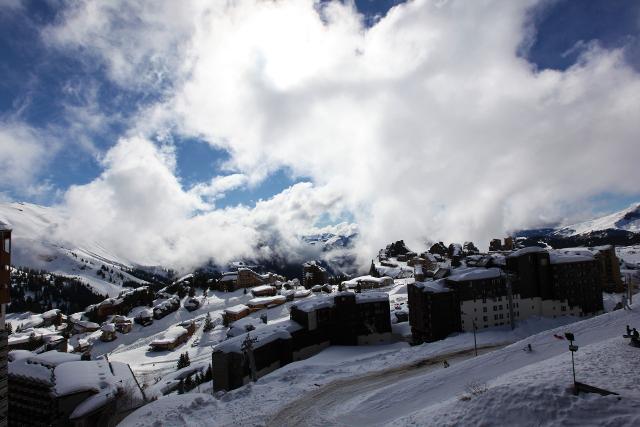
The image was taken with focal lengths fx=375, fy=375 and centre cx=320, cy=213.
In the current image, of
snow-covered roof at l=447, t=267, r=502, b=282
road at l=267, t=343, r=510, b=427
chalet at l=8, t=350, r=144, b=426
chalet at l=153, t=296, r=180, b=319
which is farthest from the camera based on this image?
chalet at l=153, t=296, r=180, b=319

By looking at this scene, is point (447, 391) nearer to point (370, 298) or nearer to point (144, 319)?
point (370, 298)

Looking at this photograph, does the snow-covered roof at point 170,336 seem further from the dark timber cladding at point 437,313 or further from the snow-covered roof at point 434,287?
the snow-covered roof at point 434,287

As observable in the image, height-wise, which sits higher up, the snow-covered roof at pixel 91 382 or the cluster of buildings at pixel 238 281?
the cluster of buildings at pixel 238 281

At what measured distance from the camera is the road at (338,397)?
32031 mm

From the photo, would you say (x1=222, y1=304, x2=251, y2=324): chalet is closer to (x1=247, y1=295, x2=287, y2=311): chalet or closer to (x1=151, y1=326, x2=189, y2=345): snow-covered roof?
(x1=247, y1=295, x2=287, y2=311): chalet

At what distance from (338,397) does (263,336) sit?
105 ft

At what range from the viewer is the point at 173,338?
110188mm

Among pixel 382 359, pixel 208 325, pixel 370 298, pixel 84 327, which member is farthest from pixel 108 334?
pixel 382 359

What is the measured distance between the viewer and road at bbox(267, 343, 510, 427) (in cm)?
3203

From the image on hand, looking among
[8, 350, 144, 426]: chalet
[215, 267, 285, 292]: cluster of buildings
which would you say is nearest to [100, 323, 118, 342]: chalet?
[215, 267, 285, 292]: cluster of buildings

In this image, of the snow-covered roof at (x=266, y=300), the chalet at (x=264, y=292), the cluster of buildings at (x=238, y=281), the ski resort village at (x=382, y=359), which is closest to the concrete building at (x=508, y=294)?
the ski resort village at (x=382, y=359)

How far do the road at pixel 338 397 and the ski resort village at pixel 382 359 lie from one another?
0.22 metres

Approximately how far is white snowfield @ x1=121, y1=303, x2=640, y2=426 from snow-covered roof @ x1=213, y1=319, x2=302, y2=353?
11.5 metres

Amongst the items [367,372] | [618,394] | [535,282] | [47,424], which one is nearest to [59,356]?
[47,424]
